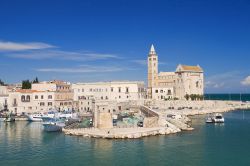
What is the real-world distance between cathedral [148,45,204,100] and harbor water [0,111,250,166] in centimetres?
3740

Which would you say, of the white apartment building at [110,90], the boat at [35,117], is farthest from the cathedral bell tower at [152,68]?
the boat at [35,117]

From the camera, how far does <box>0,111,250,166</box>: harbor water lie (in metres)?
25.1

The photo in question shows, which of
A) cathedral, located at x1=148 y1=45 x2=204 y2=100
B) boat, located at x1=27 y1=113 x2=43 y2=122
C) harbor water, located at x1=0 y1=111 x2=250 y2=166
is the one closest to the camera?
harbor water, located at x1=0 y1=111 x2=250 y2=166

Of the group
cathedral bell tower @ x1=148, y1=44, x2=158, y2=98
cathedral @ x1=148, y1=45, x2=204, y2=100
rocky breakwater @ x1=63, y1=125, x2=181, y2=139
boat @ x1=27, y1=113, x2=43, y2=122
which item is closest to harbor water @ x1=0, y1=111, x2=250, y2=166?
rocky breakwater @ x1=63, y1=125, x2=181, y2=139

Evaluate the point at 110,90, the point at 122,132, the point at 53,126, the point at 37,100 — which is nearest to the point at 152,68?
the point at 110,90

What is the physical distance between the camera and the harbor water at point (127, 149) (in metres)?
25.1

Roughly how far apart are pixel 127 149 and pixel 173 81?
164 feet

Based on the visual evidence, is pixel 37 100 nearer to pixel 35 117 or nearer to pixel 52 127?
pixel 35 117

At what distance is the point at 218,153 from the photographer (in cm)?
2770

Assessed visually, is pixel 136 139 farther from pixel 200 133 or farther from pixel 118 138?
pixel 200 133

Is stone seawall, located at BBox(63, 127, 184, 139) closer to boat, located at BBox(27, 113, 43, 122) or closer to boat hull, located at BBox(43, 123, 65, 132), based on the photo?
boat hull, located at BBox(43, 123, 65, 132)

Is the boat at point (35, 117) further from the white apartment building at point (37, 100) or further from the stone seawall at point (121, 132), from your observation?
the stone seawall at point (121, 132)

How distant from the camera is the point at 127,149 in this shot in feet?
93.9

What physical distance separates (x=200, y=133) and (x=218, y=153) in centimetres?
966
